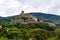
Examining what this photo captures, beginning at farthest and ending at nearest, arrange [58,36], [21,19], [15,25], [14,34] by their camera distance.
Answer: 1. [21,19]
2. [15,25]
3. [14,34]
4. [58,36]

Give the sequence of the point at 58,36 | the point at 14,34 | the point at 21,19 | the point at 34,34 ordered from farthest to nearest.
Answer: the point at 21,19
the point at 14,34
the point at 34,34
the point at 58,36

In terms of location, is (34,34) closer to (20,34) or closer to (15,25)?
(20,34)

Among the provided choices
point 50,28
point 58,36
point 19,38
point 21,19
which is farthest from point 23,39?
point 21,19

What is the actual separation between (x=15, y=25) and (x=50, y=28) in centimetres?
1470

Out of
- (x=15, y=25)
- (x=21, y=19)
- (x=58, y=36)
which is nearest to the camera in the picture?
(x=58, y=36)

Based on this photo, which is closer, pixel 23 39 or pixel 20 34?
pixel 23 39

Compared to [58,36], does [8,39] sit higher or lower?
lower

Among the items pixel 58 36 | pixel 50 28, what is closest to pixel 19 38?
pixel 58 36

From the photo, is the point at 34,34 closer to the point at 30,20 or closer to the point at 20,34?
the point at 20,34

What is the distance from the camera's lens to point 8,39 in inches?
2904

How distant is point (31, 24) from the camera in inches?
4301

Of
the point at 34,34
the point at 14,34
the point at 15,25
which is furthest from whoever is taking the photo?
the point at 15,25

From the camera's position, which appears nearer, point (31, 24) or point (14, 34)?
point (14, 34)

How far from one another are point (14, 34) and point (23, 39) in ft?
18.9
